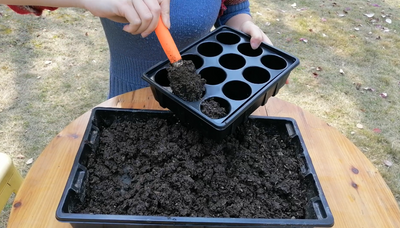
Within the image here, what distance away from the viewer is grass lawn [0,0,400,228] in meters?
1.92

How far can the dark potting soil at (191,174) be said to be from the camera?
71cm

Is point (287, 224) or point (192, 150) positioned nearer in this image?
point (287, 224)

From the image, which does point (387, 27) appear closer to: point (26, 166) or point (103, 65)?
point (103, 65)

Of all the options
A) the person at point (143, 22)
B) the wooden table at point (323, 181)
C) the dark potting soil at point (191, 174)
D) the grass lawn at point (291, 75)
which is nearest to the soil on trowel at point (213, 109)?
the dark potting soil at point (191, 174)

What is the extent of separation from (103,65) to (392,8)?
3.36m

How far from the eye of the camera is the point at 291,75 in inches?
96.9

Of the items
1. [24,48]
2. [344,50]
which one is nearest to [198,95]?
[24,48]

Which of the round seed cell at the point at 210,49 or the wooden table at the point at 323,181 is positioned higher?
the round seed cell at the point at 210,49

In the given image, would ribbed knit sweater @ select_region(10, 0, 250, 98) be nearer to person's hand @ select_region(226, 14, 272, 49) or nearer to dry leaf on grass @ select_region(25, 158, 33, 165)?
person's hand @ select_region(226, 14, 272, 49)

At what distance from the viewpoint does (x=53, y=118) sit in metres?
1.96

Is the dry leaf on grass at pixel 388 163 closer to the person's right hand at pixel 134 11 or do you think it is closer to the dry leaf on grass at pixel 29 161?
the person's right hand at pixel 134 11

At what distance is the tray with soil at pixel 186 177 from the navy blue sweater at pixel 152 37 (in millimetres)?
303

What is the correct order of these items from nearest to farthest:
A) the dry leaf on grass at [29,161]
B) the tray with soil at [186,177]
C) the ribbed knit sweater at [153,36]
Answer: the tray with soil at [186,177] < the ribbed knit sweater at [153,36] < the dry leaf on grass at [29,161]

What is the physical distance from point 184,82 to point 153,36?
15.5 inches
